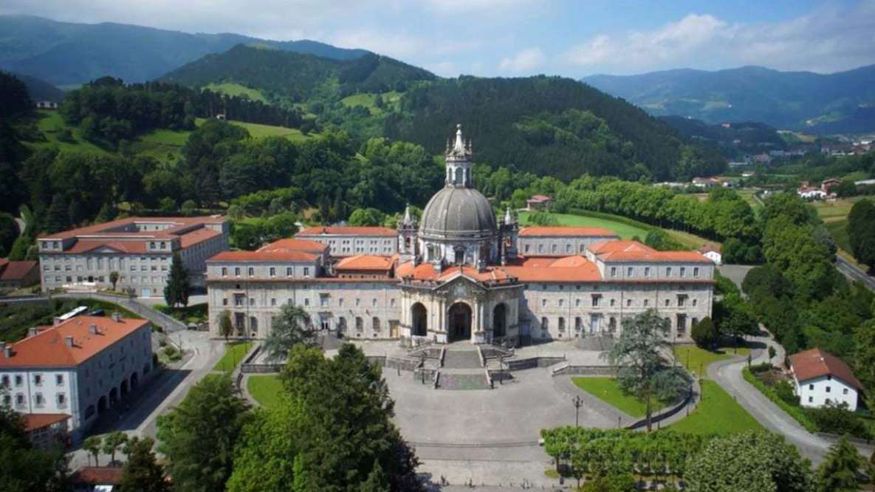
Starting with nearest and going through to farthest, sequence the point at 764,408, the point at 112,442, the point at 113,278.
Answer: the point at 112,442 < the point at 764,408 < the point at 113,278

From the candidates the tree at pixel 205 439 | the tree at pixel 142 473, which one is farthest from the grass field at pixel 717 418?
the tree at pixel 142 473

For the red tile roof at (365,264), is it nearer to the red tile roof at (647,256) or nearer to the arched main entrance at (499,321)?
the arched main entrance at (499,321)

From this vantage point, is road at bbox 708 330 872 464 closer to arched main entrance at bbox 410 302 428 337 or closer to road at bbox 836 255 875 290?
arched main entrance at bbox 410 302 428 337

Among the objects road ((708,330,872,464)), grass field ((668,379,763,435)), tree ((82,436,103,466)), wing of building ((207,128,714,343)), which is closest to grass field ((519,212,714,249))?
wing of building ((207,128,714,343))

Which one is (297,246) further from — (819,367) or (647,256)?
(819,367)

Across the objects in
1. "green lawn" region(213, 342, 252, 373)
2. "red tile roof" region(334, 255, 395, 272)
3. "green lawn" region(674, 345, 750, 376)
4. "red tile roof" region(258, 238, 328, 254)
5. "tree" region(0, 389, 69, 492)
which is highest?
"red tile roof" region(258, 238, 328, 254)

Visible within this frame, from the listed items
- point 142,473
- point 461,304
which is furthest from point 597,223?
point 142,473
